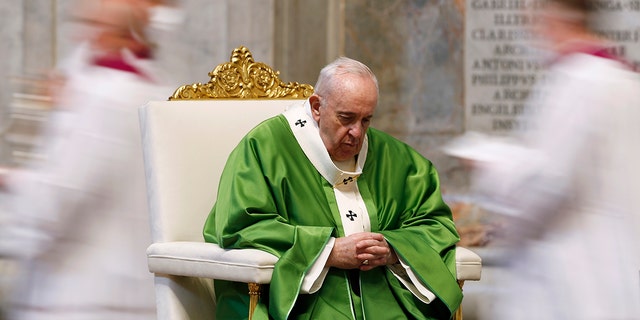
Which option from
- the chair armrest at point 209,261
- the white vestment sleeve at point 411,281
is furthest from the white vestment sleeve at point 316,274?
the white vestment sleeve at point 411,281

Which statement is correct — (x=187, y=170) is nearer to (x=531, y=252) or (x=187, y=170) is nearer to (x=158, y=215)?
(x=158, y=215)

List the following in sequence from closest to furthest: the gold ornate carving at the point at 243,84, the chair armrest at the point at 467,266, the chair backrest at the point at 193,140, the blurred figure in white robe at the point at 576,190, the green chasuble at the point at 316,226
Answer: the blurred figure in white robe at the point at 576,190 → the green chasuble at the point at 316,226 → the chair armrest at the point at 467,266 → the chair backrest at the point at 193,140 → the gold ornate carving at the point at 243,84

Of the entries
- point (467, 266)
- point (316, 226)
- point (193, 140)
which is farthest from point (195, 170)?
point (467, 266)

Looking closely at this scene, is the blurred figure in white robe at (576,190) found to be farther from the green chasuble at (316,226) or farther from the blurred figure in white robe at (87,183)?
the blurred figure in white robe at (87,183)

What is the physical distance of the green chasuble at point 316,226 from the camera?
4367mm

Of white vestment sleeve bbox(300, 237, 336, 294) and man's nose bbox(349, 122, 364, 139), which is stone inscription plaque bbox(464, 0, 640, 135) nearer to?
man's nose bbox(349, 122, 364, 139)

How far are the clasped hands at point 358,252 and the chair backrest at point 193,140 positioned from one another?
0.74 meters

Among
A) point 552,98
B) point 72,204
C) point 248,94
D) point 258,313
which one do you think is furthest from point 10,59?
point 552,98

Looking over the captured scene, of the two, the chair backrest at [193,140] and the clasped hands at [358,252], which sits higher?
the chair backrest at [193,140]

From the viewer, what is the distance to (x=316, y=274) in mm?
4344

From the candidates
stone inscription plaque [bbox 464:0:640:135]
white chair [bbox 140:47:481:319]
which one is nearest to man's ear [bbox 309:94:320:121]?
white chair [bbox 140:47:481:319]

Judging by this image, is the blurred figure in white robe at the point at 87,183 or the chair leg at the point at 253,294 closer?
the chair leg at the point at 253,294

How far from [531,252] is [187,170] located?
57.8 inches

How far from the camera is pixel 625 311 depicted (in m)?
4.13
